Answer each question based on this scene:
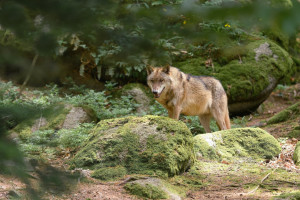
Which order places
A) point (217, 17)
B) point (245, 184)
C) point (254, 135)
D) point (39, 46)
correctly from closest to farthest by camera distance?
point (217, 17)
point (39, 46)
point (245, 184)
point (254, 135)

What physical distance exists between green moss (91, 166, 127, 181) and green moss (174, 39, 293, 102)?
7703 millimetres

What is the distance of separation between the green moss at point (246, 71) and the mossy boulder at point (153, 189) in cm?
789

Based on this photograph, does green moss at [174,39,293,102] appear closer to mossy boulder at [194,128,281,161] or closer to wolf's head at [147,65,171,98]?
wolf's head at [147,65,171,98]

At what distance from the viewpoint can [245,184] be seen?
5.08 m

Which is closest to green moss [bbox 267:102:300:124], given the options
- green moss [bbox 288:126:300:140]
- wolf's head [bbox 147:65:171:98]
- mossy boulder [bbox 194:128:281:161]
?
green moss [bbox 288:126:300:140]

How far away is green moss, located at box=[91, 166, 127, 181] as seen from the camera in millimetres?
4983

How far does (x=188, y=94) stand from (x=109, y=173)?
446 cm

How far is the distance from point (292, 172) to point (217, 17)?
5.01m

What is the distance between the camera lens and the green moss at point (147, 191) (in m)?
4.38

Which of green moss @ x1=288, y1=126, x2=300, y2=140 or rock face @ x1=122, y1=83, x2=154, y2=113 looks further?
rock face @ x1=122, y1=83, x2=154, y2=113

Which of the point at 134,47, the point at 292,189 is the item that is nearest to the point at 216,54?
the point at 292,189

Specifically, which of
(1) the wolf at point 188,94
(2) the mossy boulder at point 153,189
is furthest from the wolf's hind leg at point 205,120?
(2) the mossy boulder at point 153,189

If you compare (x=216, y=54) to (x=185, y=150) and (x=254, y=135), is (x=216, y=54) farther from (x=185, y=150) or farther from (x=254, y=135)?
(x=185, y=150)

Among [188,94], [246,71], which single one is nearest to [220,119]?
[188,94]
